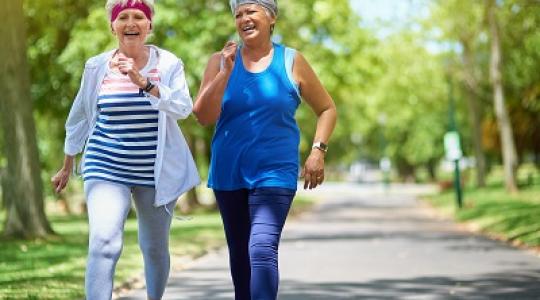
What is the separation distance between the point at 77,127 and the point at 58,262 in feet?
22.5

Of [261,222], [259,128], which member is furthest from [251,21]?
[261,222]

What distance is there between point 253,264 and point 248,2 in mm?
1233

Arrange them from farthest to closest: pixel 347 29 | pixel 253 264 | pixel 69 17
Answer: pixel 347 29 < pixel 69 17 < pixel 253 264

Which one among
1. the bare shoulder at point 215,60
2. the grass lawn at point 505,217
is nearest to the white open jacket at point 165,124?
the bare shoulder at point 215,60

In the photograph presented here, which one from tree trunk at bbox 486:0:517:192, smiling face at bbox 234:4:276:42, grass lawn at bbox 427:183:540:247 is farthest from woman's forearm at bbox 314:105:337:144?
tree trunk at bbox 486:0:517:192

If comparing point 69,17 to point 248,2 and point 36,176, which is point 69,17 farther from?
point 248,2

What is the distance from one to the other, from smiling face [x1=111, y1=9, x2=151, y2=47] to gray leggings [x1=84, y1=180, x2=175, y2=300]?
0.72 m

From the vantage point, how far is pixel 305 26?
2894 centimetres

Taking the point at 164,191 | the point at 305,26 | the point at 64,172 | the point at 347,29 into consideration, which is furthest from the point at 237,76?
the point at 347,29

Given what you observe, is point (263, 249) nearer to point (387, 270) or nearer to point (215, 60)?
point (215, 60)

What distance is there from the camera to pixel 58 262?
12.2m

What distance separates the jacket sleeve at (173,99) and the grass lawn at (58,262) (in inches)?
134

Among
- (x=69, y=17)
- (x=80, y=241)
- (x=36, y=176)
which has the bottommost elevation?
(x=80, y=241)

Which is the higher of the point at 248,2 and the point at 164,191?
the point at 248,2
